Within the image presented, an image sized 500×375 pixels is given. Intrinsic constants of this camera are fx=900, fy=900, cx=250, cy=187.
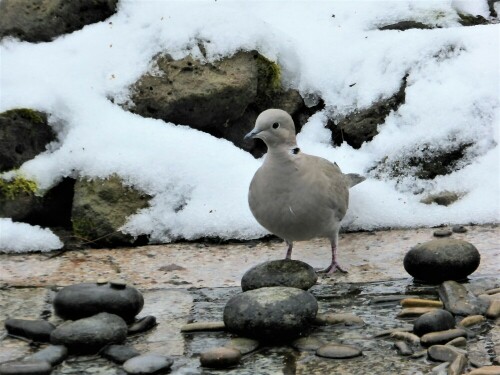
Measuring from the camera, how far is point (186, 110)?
6535mm

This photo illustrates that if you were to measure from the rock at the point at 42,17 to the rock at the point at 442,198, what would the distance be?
2989mm

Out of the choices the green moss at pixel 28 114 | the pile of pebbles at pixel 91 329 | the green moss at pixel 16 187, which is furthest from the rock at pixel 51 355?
the green moss at pixel 28 114

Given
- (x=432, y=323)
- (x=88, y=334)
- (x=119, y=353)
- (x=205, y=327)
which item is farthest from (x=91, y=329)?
(x=432, y=323)

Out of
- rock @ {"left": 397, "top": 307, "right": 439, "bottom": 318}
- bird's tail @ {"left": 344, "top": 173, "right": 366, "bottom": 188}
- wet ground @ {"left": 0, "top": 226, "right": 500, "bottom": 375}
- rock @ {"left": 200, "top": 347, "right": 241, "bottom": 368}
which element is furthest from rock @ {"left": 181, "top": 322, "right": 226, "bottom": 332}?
bird's tail @ {"left": 344, "top": 173, "right": 366, "bottom": 188}

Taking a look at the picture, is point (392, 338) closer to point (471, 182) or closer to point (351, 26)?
point (471, 182)

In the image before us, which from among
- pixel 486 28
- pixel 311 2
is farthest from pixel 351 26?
pixel 486 28

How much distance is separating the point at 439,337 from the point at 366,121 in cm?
312

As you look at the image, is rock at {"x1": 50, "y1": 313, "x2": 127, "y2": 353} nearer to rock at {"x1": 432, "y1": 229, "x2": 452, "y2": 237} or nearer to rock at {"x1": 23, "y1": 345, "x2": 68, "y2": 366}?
rock at {"x1": 23, "y1": 345, "x2": 68, "y2": 366}

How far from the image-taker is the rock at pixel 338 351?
12.4 ft

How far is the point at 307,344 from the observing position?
12.9ft

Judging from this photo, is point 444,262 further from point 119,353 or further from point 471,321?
point 119,353

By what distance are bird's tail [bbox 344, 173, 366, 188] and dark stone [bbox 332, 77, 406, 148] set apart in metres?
0.93

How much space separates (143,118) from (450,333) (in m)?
3.26

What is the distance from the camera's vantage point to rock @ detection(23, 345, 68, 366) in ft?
12.4
